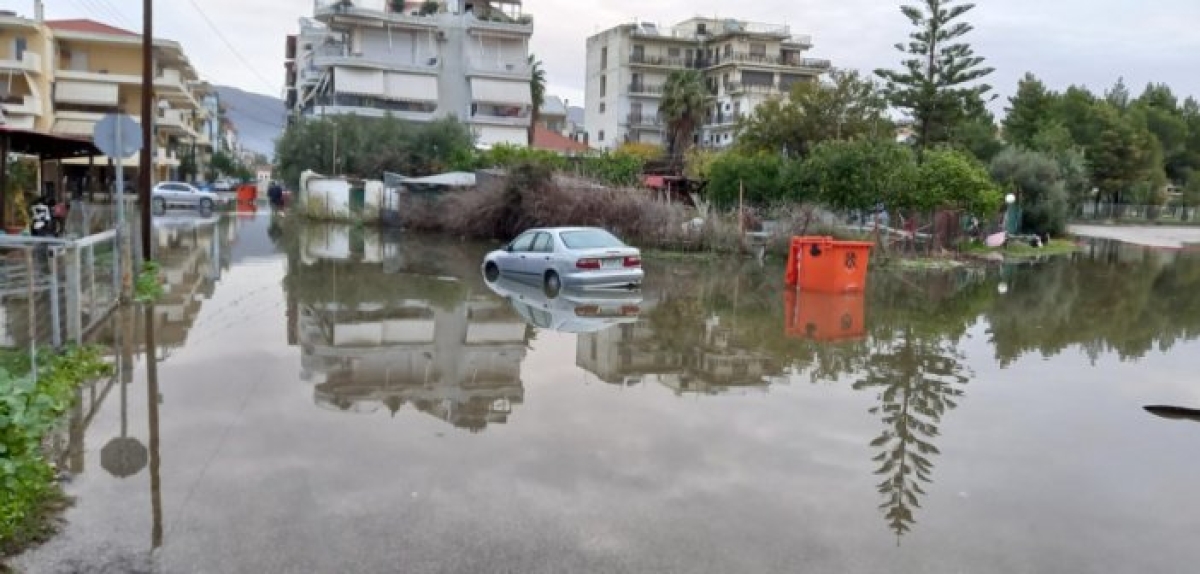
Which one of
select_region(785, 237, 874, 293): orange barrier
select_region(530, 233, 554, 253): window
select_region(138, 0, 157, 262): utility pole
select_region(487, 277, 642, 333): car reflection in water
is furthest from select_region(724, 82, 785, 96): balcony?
select_region(138, 0, 157, 262): utility pole

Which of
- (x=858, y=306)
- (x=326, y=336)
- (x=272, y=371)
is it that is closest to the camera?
(x=272, y=371)

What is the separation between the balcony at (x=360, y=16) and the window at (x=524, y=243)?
54.0 metres

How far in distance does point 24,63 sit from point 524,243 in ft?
150

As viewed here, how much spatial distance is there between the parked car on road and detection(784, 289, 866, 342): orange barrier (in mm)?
41747

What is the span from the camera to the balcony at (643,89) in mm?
93000

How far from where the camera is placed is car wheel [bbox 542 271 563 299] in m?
19.9

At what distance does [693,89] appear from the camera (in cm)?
7644

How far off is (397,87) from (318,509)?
6866cm

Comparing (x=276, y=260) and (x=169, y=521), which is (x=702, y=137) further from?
(x=169, y=521)

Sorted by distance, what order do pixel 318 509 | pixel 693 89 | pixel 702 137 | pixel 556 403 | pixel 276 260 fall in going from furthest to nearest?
pixel 702 137, pixel 693 89, pixel 276 260, pixel 556 403, pixel 318 509

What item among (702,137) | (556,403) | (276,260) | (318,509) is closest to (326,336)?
(556,403)

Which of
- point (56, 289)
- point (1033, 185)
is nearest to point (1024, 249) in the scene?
point (1033, 185)

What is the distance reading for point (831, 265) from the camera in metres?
20.8

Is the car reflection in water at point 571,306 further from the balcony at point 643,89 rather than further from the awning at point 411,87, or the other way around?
the balcony at point 643,89
